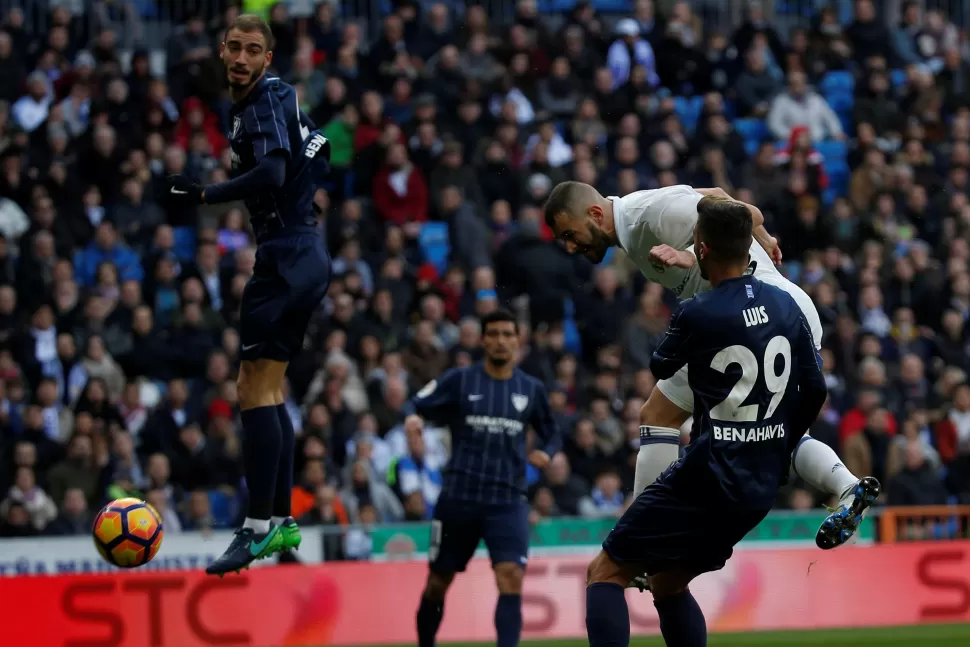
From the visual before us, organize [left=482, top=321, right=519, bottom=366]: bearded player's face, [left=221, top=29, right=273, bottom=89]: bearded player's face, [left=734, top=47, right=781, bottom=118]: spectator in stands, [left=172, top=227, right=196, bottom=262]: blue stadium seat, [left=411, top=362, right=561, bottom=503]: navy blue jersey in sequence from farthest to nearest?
[left=734, top=47, right=781, bottom=118]: spectator in stands → [left=172, top=227, right=196, bottom=262]: blue stadium seat → [left=482, top=321, right=519, bottom=366]: bearded player's face → [left=411, top=362, right=561, bottom=503]: navy blue jersey → [left=221, top=29, right=273, bottom=89]: bearded player's face

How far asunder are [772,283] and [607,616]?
1834mm

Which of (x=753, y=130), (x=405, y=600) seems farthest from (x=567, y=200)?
(x=753, y=130)

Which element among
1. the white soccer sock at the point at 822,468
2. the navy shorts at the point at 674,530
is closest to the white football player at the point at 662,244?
the white soccer sock at the point at 822,468

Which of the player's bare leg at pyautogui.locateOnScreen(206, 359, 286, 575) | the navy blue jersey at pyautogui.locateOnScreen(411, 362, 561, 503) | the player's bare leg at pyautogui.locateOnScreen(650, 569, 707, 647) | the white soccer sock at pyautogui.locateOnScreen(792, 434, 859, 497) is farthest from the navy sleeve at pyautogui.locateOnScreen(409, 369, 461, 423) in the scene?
the player's bare leg at pyautogui.locateOnScreen(650, 569, 707, 647)

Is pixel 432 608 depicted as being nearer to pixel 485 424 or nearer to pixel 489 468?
pixel 489 468

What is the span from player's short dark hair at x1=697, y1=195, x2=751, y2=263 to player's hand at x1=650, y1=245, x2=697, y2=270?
1.22 ft

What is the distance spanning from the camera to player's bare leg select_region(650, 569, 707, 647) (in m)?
7.89

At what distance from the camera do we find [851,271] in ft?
64.9

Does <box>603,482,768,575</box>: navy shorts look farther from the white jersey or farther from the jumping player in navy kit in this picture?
the white jersey

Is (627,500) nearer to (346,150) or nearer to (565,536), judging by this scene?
(565,536)

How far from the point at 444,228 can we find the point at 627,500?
4.01 meters

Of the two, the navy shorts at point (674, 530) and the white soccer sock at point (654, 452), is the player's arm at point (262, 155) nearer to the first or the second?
the white soccer sock at point (654, 452)

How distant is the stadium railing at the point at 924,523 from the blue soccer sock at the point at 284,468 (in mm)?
8767

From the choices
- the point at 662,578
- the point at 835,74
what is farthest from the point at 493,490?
the point at 835,74
